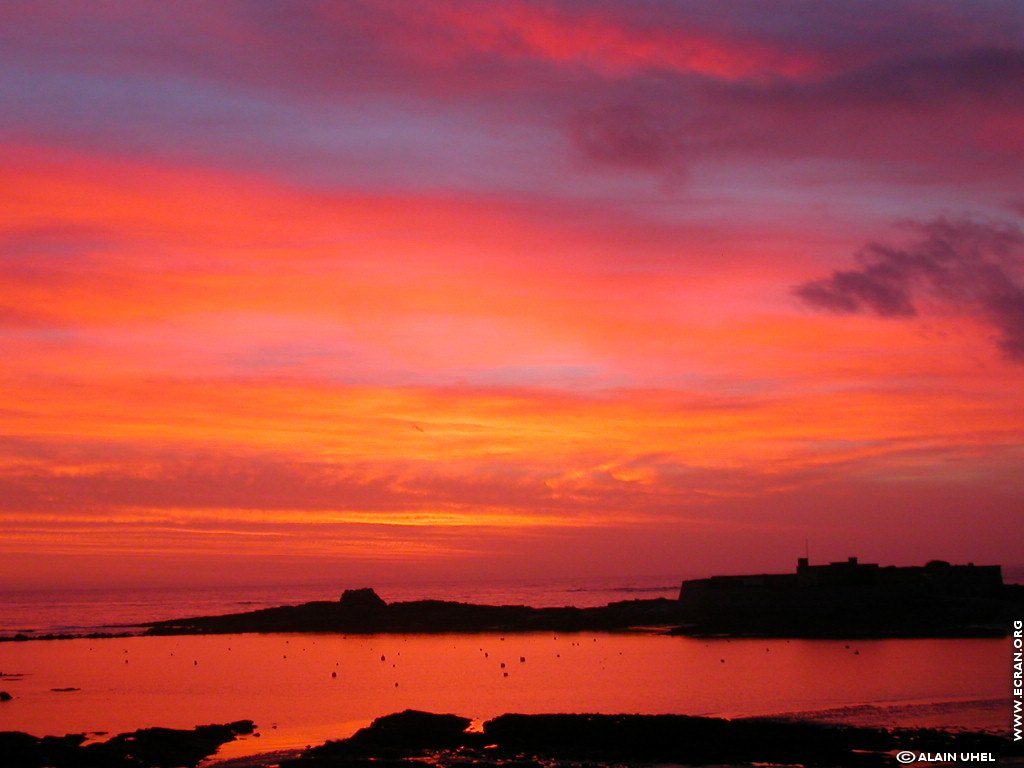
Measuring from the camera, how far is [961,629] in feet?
241

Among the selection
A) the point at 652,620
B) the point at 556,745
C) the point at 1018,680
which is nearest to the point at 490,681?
the point at 556,745

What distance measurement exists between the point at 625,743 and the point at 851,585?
193 ft

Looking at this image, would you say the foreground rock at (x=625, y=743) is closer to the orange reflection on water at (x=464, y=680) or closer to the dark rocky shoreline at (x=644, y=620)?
the orange reflection on water at (x=464, y=680)

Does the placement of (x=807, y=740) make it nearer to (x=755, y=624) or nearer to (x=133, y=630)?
(x=755, y=624)

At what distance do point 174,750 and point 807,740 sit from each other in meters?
21.1

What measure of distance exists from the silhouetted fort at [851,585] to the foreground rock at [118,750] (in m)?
60.4

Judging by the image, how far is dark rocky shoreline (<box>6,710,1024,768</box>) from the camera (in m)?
33.0

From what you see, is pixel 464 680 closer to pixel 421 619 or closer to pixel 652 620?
pixel 652 620

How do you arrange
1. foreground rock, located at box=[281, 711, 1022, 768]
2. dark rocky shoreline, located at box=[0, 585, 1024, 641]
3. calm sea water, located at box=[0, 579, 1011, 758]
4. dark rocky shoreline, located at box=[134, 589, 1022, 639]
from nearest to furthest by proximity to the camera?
foreground rock, located at box=[281, 711, 1022, 768], calm sea water, located at box=[0, 579, 1011, 758], dark rocky shoreline, located at box=[134, 589, 1022, 639], dark rocky shoreline, located at box=[0, 585, 1024, 641]

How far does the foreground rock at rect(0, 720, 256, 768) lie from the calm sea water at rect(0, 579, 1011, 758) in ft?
5.10

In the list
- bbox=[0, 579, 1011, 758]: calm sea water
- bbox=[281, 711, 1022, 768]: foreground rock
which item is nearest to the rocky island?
bbox=[0, 579, 1011, 758]: calm sea water

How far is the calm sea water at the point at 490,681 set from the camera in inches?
1740

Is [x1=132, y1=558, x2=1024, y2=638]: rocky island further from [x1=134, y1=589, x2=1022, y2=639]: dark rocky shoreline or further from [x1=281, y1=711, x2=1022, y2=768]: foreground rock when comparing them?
[x1=281, y1=711, x2=1022, y2=768]: foreground rock

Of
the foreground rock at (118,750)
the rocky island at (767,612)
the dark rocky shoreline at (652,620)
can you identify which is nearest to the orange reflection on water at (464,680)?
the foreground rock at (118,750)
